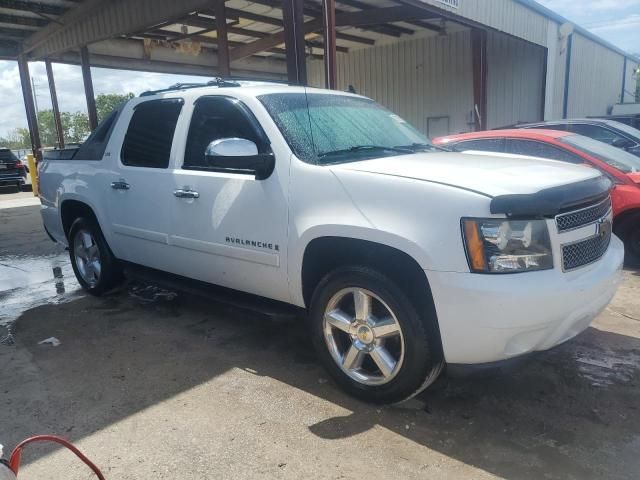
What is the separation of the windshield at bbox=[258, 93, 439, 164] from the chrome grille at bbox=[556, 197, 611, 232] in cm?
124

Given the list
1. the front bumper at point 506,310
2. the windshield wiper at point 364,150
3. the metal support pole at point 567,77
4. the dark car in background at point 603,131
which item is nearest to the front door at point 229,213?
the windshield wiper at point 364,150

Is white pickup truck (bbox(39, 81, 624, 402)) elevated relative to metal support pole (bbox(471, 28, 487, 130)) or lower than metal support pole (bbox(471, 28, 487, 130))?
lower

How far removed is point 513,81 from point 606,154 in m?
11.1

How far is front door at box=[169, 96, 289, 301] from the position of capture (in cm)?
338

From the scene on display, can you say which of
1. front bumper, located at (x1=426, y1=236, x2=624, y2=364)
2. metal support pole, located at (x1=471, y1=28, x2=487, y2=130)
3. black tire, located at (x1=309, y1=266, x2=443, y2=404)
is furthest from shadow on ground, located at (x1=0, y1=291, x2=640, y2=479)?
metal support pole, located at (x1=471, y1=28, x2=487, y2=130)

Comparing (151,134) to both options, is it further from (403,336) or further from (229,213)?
(403,336)

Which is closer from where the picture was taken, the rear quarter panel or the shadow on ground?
the shadow on ground

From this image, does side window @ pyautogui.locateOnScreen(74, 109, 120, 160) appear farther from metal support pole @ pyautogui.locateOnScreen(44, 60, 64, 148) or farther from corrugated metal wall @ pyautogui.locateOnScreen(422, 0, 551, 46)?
metal support pole @ pyautogui.locateOnScreen(44, 60, 64, 148)

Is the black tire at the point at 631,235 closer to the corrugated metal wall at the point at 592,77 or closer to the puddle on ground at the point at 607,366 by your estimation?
the puddle on ground at the point at 607,366

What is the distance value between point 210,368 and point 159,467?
112 centimetres

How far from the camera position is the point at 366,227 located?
112 inches

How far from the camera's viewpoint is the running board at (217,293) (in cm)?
355

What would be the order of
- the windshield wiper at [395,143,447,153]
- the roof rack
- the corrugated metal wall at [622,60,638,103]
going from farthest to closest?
1. the corrugated metal wall at [622,60,638,103]
2. the roof rack
3. the windshield wiper at [395,143,447,153]

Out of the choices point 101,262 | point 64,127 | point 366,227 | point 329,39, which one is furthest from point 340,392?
point 64,127
